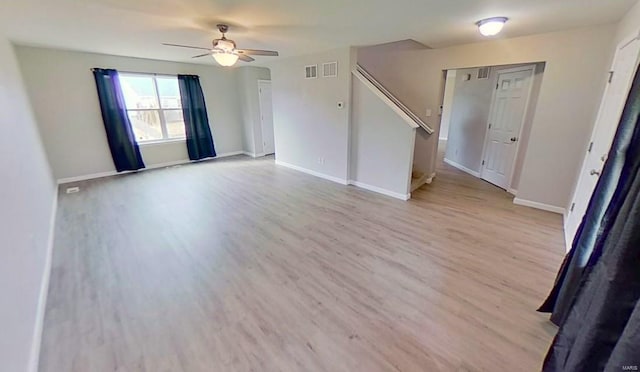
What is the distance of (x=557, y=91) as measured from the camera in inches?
135

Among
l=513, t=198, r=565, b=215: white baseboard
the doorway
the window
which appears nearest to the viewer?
l=513, t=198, r=565, b=215: white baseboard

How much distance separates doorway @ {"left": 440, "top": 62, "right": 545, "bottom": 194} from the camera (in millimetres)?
4254

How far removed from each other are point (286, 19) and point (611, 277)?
127 inches

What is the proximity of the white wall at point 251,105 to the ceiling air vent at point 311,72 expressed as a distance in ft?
7.83

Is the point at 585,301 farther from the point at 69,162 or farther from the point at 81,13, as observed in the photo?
the point at 69,162

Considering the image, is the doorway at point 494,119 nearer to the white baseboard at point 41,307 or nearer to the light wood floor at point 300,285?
the light wood floor at point 300,285

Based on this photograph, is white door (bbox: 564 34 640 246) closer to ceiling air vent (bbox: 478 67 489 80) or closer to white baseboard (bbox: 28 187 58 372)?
ceiling air vent (bbox: 478 67 489 80)

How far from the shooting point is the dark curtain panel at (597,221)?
4.48 ft

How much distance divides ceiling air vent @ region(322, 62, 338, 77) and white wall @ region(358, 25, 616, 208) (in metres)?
1.74

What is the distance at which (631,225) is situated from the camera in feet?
3.48

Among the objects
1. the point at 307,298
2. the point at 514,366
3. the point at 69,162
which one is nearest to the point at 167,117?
the point at 69,162

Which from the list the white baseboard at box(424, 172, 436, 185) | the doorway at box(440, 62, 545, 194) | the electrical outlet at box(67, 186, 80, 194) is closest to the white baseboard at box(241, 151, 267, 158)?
the electrical outlet at box(67, 186, 80, 194)

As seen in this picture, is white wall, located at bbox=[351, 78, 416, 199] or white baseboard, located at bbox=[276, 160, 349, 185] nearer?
white wall, located at bbox=[351, 78, 416, 199]

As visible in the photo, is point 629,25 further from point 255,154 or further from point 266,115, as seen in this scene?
point 255,154
